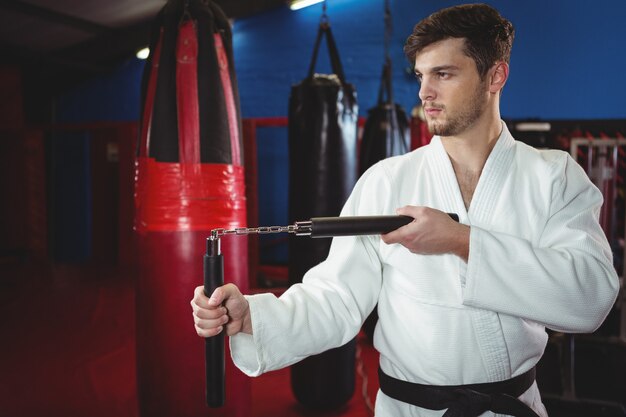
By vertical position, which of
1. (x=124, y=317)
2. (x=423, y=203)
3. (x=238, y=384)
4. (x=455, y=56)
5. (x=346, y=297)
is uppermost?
(x=455, y=56)

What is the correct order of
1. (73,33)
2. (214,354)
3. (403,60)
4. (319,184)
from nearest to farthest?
(214,354)
(319,184)
(403,60)
(73,33)

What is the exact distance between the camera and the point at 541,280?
1.18 m

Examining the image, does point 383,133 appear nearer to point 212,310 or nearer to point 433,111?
point 433,111

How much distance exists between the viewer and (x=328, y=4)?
6.66 m

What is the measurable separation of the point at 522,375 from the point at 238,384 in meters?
1.18

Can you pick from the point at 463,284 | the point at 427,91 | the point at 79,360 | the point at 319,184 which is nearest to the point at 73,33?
the point at 79,360

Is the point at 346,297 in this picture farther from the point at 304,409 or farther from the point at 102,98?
the point at 102,98

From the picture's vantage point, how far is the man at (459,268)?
47.1 inches

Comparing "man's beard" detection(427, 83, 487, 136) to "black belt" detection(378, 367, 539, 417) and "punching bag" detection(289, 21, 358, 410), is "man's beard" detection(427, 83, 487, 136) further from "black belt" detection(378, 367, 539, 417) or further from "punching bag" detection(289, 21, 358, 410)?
"punching bag" detection(289, 21, 358, 410)

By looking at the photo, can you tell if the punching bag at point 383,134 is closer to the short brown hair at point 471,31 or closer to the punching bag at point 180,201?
Answer: the punching bag at point 180,201

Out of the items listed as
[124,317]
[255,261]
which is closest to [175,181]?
[124,317]

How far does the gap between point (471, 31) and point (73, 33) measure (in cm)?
736

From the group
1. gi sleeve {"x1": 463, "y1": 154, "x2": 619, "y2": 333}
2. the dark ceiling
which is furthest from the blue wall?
gi sleeve {"x1": 463, "y1": 154, "x2": 619, "y2": 333}

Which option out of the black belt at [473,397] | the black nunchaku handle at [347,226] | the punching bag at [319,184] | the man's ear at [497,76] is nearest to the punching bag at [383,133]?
the punching bag at [319,184]
